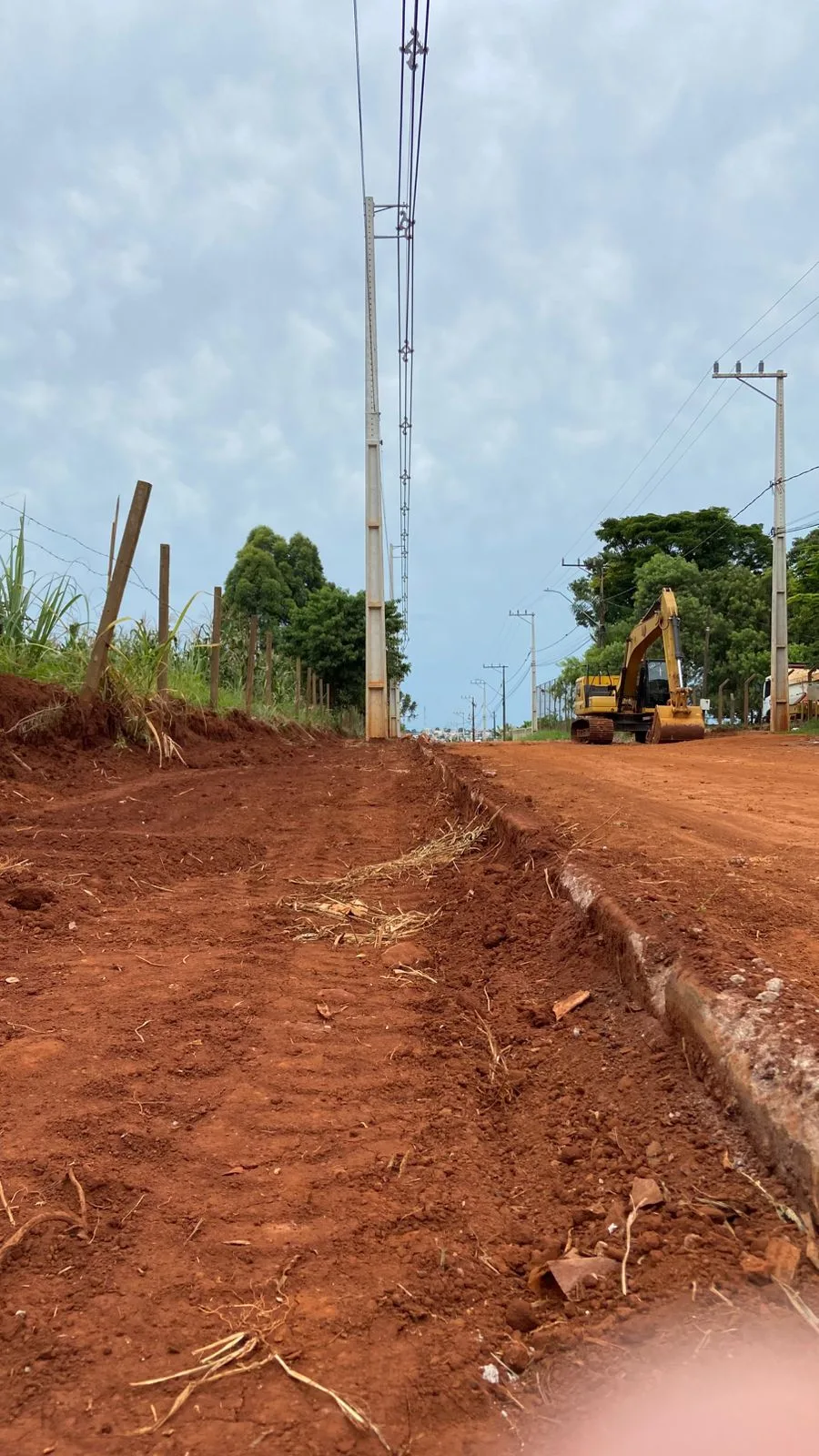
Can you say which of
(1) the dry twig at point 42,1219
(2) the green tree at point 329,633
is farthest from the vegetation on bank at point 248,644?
(1) the dry twig at point 42,1219

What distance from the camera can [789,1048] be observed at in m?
1.64

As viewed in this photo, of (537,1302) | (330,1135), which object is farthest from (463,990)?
(537,1302)

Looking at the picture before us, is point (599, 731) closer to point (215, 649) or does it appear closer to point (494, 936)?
point (215, 649)

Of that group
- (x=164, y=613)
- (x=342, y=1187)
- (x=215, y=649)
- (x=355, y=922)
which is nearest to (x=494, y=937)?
(x=355, y=922)

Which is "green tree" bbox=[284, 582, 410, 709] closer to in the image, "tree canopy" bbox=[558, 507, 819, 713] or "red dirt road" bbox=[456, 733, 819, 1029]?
"tree canopy" bbox=[558, 507, 819, 713]

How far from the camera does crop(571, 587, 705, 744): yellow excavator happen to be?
16797mm

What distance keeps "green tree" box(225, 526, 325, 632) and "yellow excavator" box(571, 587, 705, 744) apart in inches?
473

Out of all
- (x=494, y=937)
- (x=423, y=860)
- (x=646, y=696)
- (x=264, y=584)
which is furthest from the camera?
(x=264, y=584)

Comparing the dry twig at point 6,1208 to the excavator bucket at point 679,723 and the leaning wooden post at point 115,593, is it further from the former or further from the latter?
the excavator bucket at point 679,723

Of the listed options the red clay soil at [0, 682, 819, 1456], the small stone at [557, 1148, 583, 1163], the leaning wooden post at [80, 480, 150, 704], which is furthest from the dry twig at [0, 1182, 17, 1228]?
the leaning wooden post at [80, 480, 150, 704]

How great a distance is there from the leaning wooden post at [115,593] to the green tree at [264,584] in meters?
20.5

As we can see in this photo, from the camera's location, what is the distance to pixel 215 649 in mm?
10266

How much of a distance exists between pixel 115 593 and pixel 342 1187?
22.5ft

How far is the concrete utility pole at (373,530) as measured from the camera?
1730 centimetres
